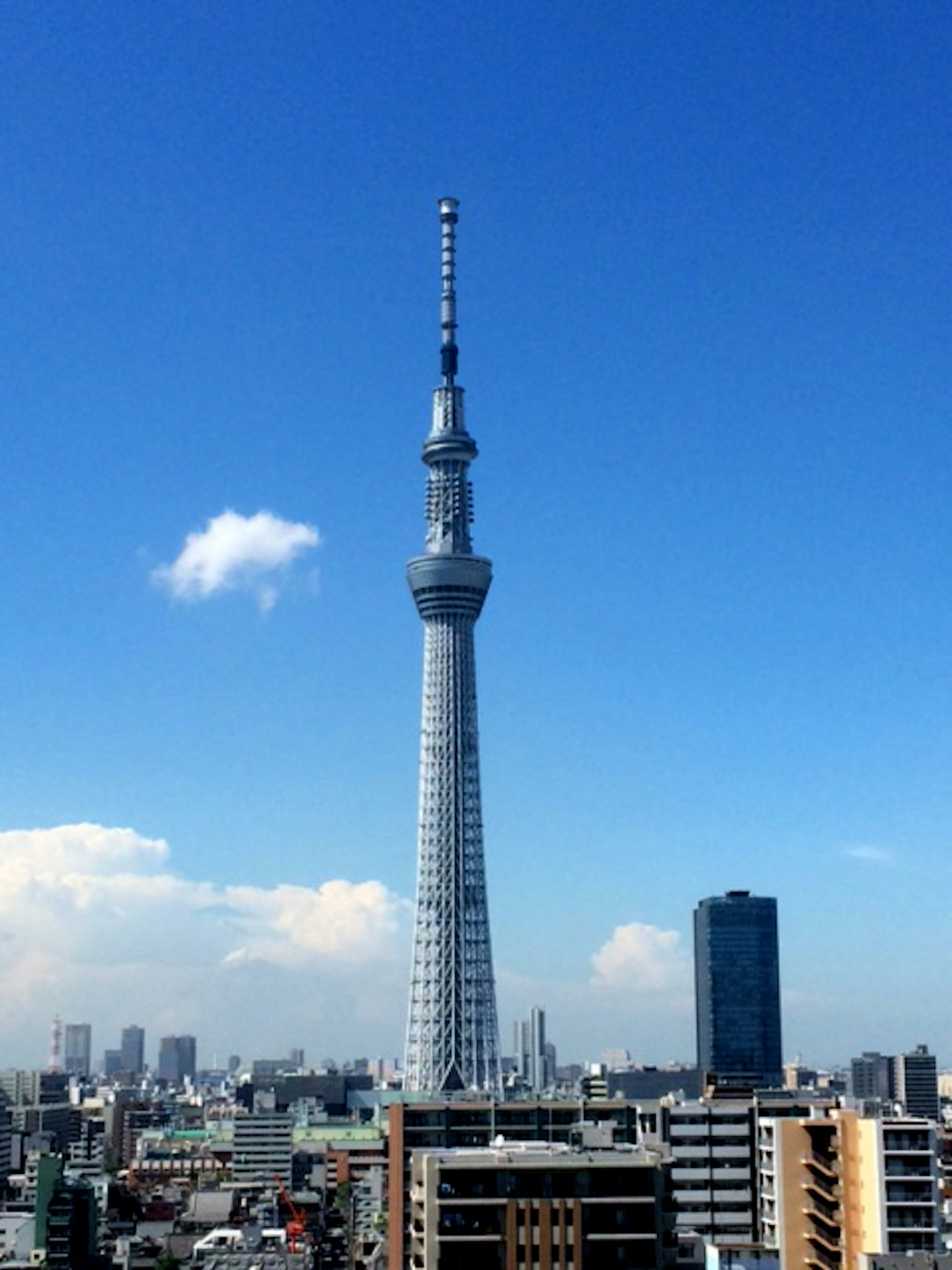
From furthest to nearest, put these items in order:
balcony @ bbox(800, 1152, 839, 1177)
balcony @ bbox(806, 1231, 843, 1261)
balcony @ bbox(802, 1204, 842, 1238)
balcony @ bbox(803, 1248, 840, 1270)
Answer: balcony @ bbox(800, 1152, 839, 1177)
balcony @ bbox(802, 1204, 842, 1238)
balcony @ bbox(806, 1231, 843, 1261)
balcony @ bbox(803, 1248, 840, 1270)

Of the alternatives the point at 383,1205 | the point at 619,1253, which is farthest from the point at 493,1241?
the point at 383,1205

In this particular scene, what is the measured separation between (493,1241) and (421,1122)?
1991cm

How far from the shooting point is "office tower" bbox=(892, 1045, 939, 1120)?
19200 cm

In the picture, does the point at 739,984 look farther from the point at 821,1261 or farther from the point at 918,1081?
the point at 821,1261

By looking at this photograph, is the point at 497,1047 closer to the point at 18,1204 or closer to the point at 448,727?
the point at 448,727

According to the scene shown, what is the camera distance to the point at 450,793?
12988 cm

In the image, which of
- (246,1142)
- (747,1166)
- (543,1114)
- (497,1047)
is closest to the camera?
(747,1166)

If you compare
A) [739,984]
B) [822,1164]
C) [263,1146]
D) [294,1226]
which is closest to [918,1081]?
[739,984]

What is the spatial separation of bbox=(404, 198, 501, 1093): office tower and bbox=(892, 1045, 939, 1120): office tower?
81.5 meters

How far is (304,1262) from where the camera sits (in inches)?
2694

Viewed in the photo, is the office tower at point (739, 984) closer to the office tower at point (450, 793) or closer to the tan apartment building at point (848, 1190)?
the office tower at point (450, 793)

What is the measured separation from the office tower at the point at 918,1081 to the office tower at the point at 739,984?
13127mm

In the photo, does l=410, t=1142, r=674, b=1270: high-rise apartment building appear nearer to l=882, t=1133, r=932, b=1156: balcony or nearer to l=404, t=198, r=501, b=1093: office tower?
l=882, t=1133, r=932, b=1156: balcony

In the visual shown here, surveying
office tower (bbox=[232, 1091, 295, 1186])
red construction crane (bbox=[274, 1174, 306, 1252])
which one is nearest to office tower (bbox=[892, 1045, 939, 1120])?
office tower (bbox=[232, 1091, 295, 1186])
